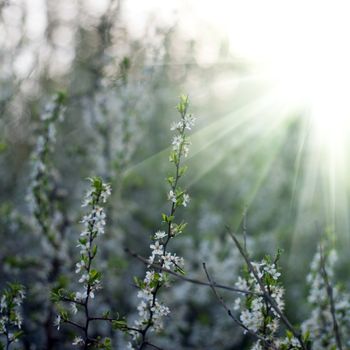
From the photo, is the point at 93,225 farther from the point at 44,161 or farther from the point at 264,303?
the point at 44,161

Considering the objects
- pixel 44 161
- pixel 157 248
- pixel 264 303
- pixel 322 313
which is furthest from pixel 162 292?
pixel 157 248

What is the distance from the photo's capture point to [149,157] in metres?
8.28

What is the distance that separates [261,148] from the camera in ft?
24.0

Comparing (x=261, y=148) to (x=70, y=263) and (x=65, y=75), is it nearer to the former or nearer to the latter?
(x=70, y=263)

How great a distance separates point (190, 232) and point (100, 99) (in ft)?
8.37

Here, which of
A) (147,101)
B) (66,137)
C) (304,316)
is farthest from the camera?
(66,137)

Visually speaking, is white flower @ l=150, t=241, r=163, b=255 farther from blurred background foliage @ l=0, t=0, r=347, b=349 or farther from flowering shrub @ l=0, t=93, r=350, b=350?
blurred background foliage @ l=0, t=0, r=347, b=349

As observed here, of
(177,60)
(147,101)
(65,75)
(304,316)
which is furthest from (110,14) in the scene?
(65,75)

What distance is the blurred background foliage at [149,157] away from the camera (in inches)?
195

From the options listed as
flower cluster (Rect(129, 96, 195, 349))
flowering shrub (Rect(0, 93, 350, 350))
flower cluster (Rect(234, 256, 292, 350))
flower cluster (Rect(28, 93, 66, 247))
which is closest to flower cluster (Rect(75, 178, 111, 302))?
flowering shrub (Rect(0, 93, 350, 350))

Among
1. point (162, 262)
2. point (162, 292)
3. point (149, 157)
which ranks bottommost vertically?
point (162, 262)

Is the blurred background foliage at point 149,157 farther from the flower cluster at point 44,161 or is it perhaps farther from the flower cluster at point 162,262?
the flower cluster at point 162,262

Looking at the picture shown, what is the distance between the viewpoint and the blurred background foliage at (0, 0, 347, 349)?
4961 mm

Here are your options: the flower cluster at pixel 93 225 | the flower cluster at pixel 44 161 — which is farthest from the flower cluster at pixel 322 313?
the flower cluster at pixel 44 161
